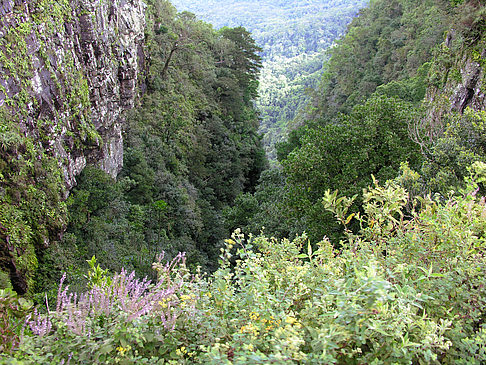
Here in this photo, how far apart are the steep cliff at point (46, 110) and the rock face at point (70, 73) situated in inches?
1.1

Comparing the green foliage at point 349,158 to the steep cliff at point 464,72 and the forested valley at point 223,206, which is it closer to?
the forested valley at point 223,206

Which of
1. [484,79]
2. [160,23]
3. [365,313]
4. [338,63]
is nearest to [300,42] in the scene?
[338,63]

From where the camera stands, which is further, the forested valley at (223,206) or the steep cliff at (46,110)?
the steep cliff at (46,110)

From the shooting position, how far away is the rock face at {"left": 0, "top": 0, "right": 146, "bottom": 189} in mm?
8047

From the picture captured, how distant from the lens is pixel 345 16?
135750 mm

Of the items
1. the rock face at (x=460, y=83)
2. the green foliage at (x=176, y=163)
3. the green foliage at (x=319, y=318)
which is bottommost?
the green foliage at (x=176, y=163)

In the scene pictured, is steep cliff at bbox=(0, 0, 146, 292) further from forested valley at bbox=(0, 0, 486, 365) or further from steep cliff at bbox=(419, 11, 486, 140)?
steep cliff at bbox=(419, 11, 486, 140)

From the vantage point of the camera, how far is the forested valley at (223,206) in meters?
1.94

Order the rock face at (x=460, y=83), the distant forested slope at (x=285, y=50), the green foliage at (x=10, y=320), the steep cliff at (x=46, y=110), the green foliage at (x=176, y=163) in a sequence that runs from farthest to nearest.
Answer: the distant forested slope at (x=285, y=50)
the green foliage at (x=176, y=163)
the rock face at (x=460, y=83)
the steep cliff at (x=46, y=110)
the green foliage at (x=10, y=320)

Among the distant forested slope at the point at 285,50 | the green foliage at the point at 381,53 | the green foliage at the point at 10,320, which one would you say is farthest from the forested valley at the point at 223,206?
the distant forested slope at the point at 285,50

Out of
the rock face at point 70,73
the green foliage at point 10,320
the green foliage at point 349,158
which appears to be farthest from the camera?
the green foliage at point 349,158

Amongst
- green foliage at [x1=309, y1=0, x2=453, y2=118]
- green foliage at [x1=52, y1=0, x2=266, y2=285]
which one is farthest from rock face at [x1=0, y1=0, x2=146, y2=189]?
green foliage at [x1=309, y1=0, x2=453, y2=118]

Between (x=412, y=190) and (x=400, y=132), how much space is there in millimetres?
3708

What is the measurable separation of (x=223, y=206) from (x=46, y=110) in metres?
13.2
